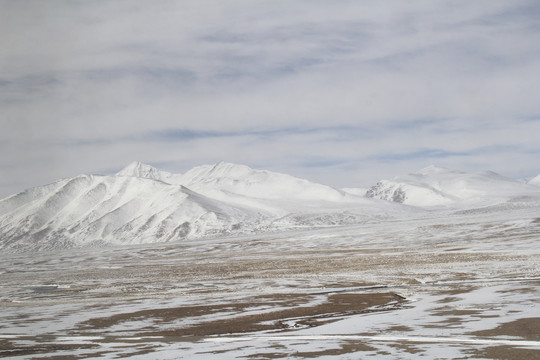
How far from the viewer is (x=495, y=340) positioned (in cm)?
1473

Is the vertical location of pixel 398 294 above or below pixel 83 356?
below

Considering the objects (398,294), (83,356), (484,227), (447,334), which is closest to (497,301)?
(398,294)

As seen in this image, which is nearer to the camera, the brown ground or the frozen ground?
the frozen ground

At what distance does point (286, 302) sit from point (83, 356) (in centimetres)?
1290

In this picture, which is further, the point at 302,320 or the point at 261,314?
the point at 261,314

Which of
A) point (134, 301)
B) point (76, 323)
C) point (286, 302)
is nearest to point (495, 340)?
point (286, 302)

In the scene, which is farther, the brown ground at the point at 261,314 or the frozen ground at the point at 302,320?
the brown ground at the point at 261,314

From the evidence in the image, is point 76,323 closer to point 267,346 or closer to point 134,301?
point 134,301

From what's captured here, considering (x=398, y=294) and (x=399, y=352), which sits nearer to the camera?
(x=399, y=352)

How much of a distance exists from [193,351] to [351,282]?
2261cm

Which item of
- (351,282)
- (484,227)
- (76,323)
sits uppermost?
(76,323)

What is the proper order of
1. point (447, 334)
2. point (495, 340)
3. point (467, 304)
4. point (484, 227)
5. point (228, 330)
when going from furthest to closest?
point (484, 227)
point (467, 304)
point (228, 330)
point (447, 334)
point (495, 340)

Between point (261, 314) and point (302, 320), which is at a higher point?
point (302, 320)

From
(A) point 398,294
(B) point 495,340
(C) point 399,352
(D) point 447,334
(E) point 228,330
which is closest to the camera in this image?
(C) point 399,352
